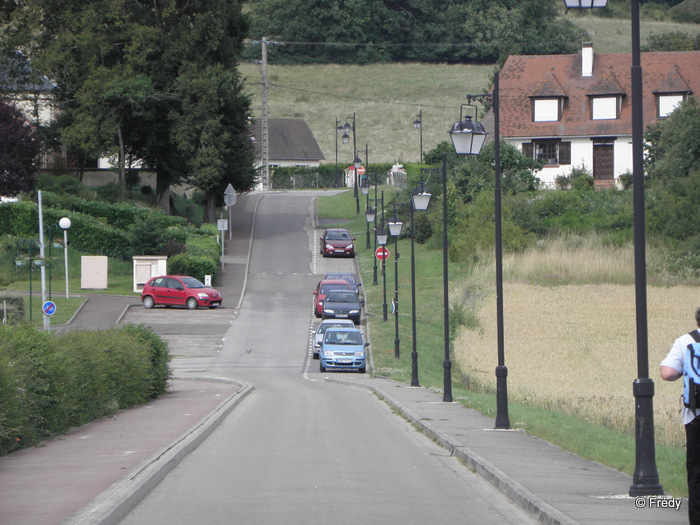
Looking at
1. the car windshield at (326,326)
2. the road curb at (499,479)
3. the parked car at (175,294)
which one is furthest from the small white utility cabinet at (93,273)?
the road curb at (499,479)

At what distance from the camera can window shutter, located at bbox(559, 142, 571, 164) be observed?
2431 inches

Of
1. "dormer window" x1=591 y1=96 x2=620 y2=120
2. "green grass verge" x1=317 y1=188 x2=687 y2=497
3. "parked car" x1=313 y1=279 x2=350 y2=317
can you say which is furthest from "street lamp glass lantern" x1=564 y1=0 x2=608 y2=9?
"dormer window" x1=591 y1=96 x2=620 y2=120

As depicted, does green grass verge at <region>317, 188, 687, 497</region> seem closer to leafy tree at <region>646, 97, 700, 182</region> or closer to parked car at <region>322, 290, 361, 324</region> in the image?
parked car at <region>322, 290, 361, 324</region>

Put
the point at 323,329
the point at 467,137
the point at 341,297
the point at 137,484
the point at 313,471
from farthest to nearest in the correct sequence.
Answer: the point at 341,297 → the point at 323,329 → the point at 467,137 → the point at 313,471 → the point at 137,484

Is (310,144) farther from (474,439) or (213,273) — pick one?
(474,439)

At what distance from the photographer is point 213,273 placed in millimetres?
48562

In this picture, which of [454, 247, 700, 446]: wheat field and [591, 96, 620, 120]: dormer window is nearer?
[454, 247, 700, 446]: wheat field

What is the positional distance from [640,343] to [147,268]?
3959cm

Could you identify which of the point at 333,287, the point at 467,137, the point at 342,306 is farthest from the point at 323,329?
the point at 467,137

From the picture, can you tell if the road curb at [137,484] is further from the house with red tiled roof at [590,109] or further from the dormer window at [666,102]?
the dormer window at [666,102]

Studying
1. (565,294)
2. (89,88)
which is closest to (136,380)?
(565,294)

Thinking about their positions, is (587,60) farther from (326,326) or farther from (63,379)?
(63,379)

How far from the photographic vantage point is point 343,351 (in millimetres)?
31312

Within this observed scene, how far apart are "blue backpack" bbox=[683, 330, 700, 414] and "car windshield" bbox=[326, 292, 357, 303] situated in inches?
1287
